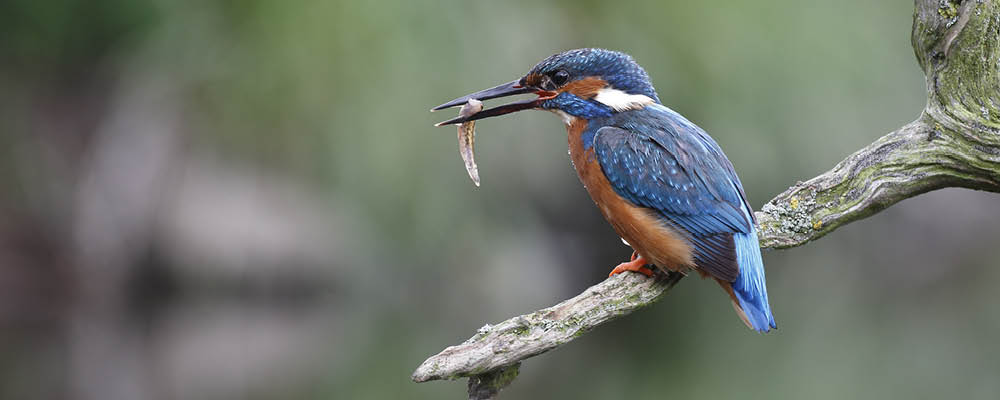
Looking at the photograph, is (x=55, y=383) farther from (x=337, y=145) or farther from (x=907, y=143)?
(x=907, y=143)

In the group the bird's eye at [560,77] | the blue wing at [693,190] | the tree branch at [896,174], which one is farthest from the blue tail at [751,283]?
the bird's eye at [560,77]

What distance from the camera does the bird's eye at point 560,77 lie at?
2684 mm

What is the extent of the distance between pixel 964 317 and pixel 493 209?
10.2ft

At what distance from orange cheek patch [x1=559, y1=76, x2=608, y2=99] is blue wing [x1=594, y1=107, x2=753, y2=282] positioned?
0.14 metres

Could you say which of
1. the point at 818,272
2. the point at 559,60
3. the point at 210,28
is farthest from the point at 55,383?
the point at 818,272

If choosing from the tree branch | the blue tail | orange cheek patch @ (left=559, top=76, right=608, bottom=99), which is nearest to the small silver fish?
orange cheek patch @ (left=559, top=76, right=608, bottom=99)

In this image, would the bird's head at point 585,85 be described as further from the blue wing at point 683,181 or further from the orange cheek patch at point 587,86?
the blue wing at point 683,181

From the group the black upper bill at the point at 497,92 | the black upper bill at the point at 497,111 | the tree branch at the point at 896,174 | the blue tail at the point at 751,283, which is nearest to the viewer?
the tree branch at the point at 896,174

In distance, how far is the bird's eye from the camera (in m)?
2.68

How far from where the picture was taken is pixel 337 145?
20.8 ft

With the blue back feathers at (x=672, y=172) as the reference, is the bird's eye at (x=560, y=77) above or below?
above

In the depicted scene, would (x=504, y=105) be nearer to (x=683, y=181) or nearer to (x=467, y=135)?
(x=467, y=135)

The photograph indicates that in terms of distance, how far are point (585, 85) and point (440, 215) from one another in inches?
144

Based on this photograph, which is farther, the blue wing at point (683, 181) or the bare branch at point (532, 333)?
the blue wing at point (683, 181)
